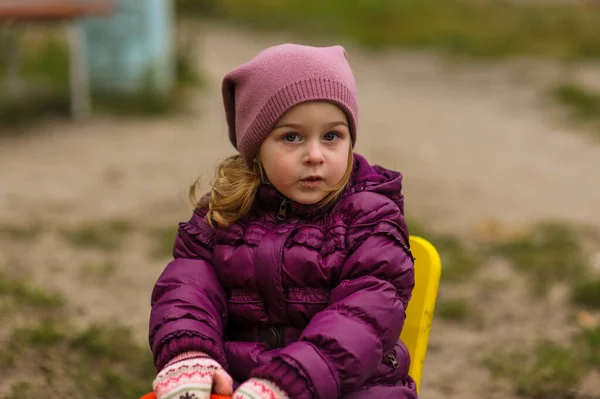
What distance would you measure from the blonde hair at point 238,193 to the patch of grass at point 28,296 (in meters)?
1.75

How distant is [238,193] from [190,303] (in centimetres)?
28

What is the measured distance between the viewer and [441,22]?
36.1 ft

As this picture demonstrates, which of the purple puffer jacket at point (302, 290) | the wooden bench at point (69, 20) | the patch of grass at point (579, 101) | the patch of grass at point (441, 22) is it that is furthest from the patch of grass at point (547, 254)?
the patch of grass at point (441, 22)

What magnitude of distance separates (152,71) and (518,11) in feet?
19.9

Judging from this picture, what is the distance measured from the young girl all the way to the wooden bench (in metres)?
4.62

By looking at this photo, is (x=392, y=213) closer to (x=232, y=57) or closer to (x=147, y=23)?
(x=147, y=23)

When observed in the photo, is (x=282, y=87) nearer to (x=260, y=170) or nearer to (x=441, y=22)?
(x=260, y=170)

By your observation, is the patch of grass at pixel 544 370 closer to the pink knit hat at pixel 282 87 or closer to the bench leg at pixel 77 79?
the pink knit hat at pixel 282 87

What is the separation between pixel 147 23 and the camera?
7473 mm

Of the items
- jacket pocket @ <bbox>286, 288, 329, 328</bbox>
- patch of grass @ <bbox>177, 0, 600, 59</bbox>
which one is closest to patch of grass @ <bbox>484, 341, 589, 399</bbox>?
jacket pocket @ <bbox>286, 288, 329, 328</bbox>

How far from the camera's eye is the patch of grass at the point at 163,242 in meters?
4.41

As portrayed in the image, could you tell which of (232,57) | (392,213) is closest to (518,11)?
(232,57)

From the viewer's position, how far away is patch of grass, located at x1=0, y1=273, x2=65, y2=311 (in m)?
3.76

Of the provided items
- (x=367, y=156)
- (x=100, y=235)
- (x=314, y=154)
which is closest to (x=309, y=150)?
(x=314, y=154)
